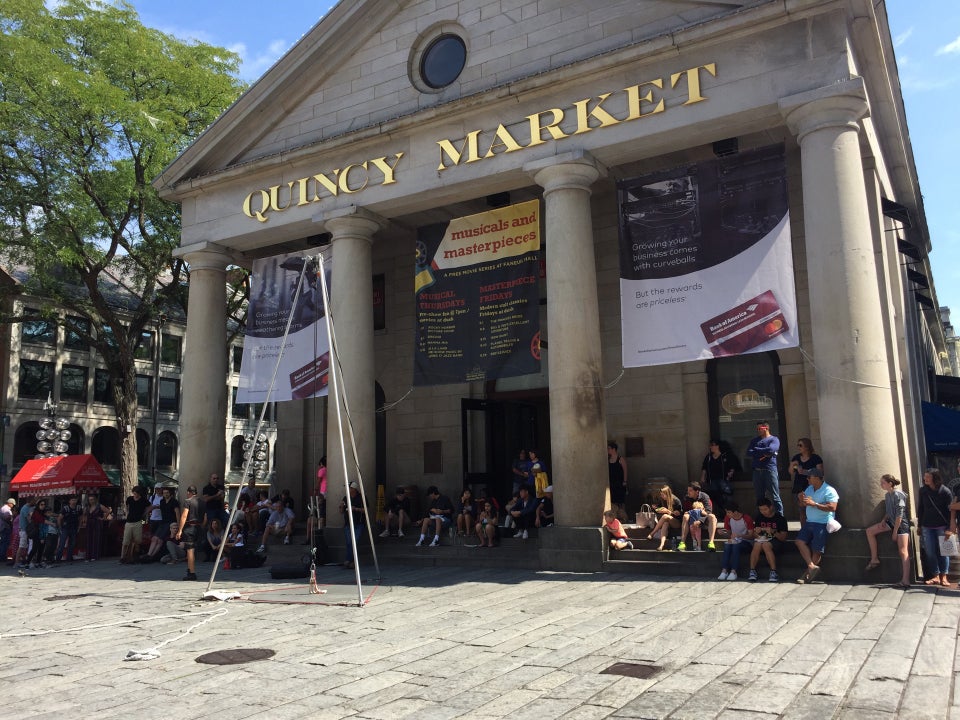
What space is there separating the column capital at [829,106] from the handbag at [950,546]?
21.8 ft

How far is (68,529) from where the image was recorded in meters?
19.7

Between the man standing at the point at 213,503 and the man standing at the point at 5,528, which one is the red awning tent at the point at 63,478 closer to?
Result: the man standing at the point at 5,528

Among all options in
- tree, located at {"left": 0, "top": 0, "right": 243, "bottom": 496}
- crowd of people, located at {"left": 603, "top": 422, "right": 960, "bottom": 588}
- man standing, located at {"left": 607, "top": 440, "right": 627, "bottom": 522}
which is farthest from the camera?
tree, located at {"left": 0, "top": 0, "right": 243, "bottom": 496}

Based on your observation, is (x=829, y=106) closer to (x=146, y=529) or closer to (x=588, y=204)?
(x=588, y=204)

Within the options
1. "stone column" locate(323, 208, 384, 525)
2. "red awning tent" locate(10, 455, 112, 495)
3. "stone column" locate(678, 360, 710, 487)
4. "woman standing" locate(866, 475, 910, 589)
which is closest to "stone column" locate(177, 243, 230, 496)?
"stone column" locate(323, 208, 384, 525)

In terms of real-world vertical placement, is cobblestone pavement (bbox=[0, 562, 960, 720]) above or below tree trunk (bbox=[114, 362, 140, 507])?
below

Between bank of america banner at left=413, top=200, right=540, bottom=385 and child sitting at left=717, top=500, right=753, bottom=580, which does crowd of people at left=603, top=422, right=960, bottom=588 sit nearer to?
child sitting at left=717, top=500, right=753, bottom=580

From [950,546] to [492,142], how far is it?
10.6 meters

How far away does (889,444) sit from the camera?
1196 cm

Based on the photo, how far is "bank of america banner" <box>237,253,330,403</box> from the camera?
17.9 m

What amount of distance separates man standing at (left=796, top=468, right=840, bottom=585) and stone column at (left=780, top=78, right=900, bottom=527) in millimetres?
405

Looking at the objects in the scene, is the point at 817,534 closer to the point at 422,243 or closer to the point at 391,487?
the point at 422,243

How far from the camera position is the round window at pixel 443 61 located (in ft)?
57.1

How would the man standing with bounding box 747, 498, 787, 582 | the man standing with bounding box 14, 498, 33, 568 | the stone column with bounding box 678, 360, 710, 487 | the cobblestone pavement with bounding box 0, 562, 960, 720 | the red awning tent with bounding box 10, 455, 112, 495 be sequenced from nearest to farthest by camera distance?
the cobblestone pavement with bounding box 0, 562, 960, 720 → the man standing with bounding box 747, 498, 787, 582 → the stone column with bounding box 678, 360, 710, 487 → the man standing with bounding box 14, 498, 33, 568 → the red awning tent with bounding box 10, 455, 112, 495
